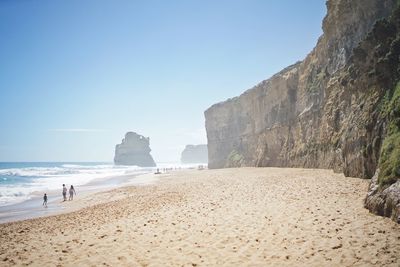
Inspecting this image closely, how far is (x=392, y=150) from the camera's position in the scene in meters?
11.0

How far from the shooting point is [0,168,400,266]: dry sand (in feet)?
23.7

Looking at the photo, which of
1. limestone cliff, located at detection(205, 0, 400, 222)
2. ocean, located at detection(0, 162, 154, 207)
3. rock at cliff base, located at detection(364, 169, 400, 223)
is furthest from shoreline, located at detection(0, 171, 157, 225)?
limestone cliff, located at detection(205, 0, 400, 222)

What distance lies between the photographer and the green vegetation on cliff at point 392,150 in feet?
32.6

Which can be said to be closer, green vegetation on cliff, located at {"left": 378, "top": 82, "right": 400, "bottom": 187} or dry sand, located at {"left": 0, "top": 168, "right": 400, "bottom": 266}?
dry sand, located at {"left": 0, "top": 168, "right": 400, "bottom": 266}

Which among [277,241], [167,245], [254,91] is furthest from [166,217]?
[254,91]

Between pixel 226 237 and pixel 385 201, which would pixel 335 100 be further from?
pixel 226 237

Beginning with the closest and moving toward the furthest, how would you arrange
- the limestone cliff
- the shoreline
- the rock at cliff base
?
the rock at cliff base < the limestone cliff < the shoreline

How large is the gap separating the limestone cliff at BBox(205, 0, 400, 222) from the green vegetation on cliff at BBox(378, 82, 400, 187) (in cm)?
166

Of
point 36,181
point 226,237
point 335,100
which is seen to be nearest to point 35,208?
point 226,237

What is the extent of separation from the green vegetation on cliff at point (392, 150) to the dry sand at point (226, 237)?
1.62 meters

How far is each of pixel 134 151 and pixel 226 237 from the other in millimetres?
186372

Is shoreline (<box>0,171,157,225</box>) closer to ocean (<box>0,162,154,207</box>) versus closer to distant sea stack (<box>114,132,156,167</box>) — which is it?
ocean (<box>0,162,154,207</box>)

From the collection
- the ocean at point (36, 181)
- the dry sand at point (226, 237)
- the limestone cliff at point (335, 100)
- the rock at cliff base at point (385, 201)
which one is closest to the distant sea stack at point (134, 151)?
the ocean at point (36, 181)

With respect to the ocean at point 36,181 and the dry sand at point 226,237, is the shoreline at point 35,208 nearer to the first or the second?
the ocean at point 36,181
